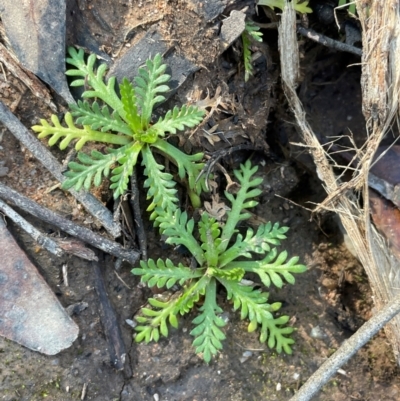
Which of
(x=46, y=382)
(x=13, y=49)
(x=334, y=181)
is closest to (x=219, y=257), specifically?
(x=334, y=181)

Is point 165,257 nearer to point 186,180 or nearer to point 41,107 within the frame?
point 186,180

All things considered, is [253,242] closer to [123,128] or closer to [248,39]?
[123,128]

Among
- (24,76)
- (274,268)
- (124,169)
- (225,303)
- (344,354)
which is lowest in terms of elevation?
(344,354)

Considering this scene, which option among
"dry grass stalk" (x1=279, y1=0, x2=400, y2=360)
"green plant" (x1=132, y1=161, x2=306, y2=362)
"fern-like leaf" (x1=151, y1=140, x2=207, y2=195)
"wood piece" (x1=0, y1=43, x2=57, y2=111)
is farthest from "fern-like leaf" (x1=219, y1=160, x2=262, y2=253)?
"wood piece" (x1=0, y1=43, x2=57, y2=111)

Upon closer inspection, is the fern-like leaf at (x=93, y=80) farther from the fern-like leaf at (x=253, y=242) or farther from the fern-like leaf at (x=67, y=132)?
the fern-like leaf at (x=253, y=242)

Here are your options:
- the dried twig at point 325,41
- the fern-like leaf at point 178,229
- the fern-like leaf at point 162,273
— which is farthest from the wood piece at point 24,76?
the dried twig at point 325,41

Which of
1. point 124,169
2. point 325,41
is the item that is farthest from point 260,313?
point 325,41
